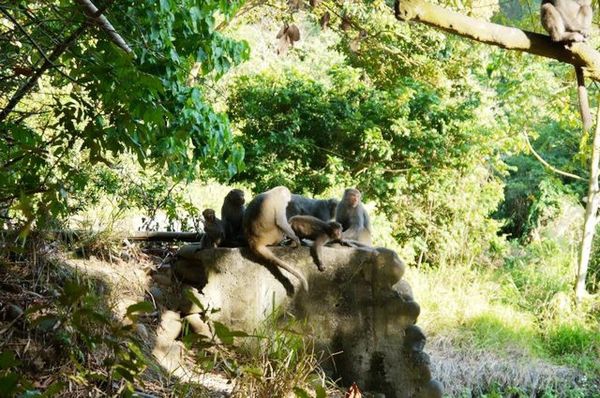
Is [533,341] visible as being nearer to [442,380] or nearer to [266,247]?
[442,380]

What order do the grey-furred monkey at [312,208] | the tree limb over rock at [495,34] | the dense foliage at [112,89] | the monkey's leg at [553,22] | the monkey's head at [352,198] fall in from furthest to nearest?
1. the grey-furred monkey at [312,208]
2. the monkey's head at [352,198]
3. the monkey's leg at [553,22]
4. the dense foliage at [112,89]
5. the tree limb over rock at [495,34]

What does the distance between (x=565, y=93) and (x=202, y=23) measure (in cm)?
526

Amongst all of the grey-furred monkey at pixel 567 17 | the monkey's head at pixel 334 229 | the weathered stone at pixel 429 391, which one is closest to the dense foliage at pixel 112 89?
the monkey's head at pixel 334 229

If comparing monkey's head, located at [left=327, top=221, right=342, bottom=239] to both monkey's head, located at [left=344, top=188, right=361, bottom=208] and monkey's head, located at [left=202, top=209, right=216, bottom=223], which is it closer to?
monkey's head, located at [left=344, top=188, right=361, bottom=208]

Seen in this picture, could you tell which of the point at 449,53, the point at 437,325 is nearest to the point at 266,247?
the point at 437,325

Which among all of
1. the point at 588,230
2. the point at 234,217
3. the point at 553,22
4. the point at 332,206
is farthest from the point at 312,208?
the point at 588,230

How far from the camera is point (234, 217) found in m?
5.98

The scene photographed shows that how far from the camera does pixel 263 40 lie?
1537cm

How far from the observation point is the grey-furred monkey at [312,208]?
6219 mm

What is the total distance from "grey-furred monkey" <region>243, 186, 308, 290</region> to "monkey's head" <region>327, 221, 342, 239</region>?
0.26 m

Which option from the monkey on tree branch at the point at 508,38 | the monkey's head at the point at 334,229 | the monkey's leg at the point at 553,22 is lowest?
the monkey's head at the point at 334,229

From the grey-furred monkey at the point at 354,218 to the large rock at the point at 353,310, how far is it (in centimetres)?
41

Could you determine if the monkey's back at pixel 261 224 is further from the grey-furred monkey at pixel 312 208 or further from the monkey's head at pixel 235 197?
the grey-furred monkey at pixel 312 208

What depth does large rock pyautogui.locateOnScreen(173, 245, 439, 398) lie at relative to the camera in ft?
18.2
